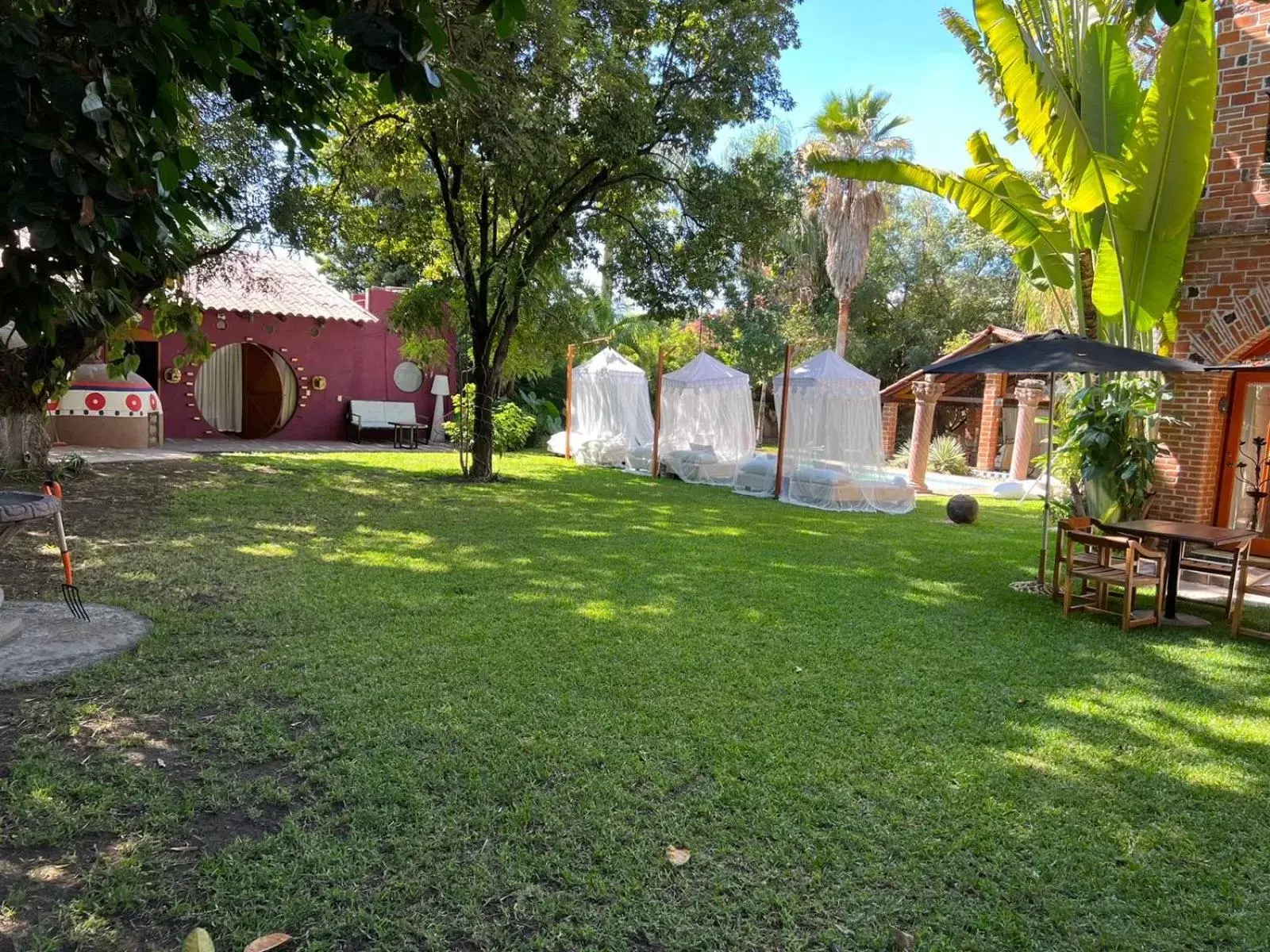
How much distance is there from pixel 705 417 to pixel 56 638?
1339 centimetres

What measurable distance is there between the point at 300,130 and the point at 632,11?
8793 millimetres

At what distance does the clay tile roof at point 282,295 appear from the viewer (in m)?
17.6

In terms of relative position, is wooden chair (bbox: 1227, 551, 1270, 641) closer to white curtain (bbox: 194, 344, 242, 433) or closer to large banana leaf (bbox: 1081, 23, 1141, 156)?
large banana leaf (bbox: 1081, 23, 1141, 156)

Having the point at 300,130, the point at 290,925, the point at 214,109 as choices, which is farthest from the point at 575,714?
the point at 214,109

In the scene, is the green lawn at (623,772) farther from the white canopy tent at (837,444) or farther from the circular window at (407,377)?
the circular window at (407,377)

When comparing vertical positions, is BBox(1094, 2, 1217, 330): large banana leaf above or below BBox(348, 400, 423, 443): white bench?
above

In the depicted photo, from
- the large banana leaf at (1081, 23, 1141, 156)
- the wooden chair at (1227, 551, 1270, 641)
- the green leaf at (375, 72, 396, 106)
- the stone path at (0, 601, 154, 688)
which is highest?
the large banana leaf at (1081, 23, 1141, 156)

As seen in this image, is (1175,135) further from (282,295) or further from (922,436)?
(282,295)

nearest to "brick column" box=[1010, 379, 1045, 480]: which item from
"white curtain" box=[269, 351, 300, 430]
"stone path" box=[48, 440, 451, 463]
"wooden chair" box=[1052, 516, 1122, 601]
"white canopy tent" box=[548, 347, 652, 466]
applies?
"white canopy tent" box=[548, 347, 652, 466]

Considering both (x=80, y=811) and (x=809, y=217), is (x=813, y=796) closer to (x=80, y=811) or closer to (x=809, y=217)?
(x=80, y=811)

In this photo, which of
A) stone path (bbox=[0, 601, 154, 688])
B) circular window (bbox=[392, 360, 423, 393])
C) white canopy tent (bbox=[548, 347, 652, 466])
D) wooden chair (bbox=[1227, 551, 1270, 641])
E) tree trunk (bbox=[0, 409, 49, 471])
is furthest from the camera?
circular window (bbox=[392, 360, 423, 393])

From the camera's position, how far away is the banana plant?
679 cm

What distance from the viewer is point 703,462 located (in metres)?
15.9

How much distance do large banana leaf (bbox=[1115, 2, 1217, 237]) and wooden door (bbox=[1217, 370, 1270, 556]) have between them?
6.16ft
